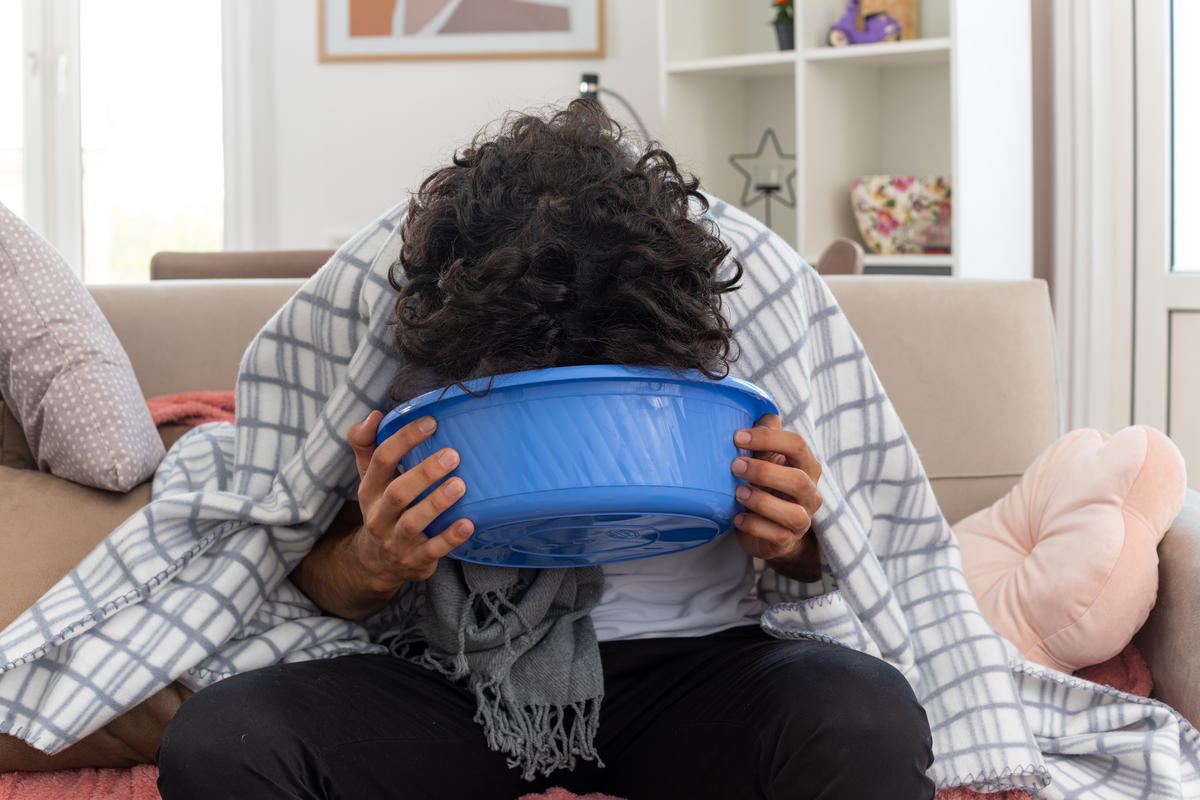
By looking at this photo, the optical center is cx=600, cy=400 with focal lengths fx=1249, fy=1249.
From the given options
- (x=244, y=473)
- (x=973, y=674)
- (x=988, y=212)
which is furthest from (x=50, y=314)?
(x=988, y=212)

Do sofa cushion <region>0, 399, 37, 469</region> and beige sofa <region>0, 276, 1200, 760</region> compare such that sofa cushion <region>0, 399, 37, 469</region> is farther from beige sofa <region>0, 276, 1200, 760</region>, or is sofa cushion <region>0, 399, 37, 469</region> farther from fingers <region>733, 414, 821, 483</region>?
fingers <region>733, 414, 821, 483</region>

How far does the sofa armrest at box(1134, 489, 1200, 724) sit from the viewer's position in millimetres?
1247

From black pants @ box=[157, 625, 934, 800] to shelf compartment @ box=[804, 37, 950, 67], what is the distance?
2.24 metres

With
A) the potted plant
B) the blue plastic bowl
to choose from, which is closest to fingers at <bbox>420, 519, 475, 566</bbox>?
the blue plastic bowl

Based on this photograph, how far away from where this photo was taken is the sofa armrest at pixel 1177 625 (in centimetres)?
125

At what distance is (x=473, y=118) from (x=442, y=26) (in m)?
0.31

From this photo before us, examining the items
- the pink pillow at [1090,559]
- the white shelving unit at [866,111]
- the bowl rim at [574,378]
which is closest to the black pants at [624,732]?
the bowl rim at [574,378]

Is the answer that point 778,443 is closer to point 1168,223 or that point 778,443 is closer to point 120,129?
point 1168,223

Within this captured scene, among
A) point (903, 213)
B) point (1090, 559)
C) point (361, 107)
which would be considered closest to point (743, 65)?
point (903, 213)

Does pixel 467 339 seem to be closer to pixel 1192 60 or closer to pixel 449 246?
pixel 449 246

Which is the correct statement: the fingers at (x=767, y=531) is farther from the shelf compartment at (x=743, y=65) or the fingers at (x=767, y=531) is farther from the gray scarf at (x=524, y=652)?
the shelf compartment at (x=743, y=65)

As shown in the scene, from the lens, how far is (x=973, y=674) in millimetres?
1203

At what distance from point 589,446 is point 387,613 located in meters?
0.49

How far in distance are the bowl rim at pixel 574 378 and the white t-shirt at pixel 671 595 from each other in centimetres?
31
